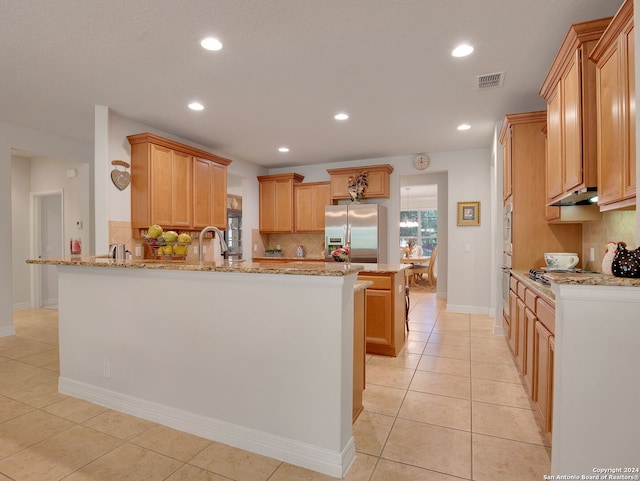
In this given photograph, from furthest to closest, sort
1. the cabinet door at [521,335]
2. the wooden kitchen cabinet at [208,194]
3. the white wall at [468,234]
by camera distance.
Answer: the white wall at [468,234]
the wooden kitchen cabinet at [208,194]
the cabinet door at [521,335]

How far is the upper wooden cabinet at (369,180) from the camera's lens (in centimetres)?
588

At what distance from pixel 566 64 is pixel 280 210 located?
4933 mm

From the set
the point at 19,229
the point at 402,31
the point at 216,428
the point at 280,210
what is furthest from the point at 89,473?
the point at 19,229

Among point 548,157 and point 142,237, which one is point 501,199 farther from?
point 142,237

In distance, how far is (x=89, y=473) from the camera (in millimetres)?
1816

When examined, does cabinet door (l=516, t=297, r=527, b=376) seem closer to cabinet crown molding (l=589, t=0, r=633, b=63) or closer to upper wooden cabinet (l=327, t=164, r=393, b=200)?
cabinet crown molding (l=589, t=0, r=633, b=63)

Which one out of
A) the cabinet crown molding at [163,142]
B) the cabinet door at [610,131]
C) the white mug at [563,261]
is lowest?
the white mug at [563,261]

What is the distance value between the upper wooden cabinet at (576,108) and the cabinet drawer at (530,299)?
732 millimetres

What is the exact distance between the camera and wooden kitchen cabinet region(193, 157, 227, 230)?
4.71 m

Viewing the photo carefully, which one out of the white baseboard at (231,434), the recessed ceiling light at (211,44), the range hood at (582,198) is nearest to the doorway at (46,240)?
the white baseboard at (231,434)

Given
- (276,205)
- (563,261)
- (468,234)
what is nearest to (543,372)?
(563,261)

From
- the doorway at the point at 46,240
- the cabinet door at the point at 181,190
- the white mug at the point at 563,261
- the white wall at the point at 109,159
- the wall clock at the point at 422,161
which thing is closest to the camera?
the white mug at the point at 563,261

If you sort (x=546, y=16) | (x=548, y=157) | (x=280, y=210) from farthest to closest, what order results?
(x=280, y=210), (x=548, y=157), (x=546, y=16)

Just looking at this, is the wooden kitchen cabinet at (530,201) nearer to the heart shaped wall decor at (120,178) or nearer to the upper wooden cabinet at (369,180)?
the upper wooden cabinet at (369,180)
